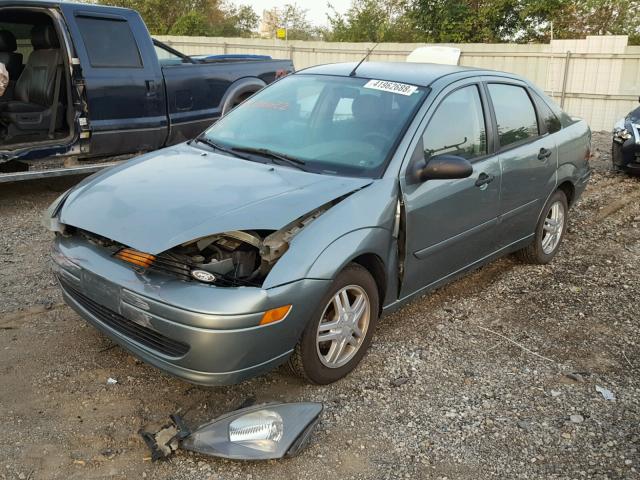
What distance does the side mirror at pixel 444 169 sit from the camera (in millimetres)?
3525

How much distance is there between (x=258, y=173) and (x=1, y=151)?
3.91m

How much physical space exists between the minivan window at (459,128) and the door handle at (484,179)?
0.46 feet

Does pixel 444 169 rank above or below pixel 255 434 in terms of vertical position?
above

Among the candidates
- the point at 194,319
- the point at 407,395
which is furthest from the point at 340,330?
the point at 194,319

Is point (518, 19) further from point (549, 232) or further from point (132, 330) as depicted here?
point (132, 330)

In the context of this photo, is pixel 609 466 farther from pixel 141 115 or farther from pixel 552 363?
pixel 141 115

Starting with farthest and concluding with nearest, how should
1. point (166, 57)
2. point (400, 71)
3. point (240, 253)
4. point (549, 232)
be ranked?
point (166, 57) → point (549, 232) → point (400, 71) → point (240, 253)

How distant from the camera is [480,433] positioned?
309 centimetres

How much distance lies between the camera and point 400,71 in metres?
4.25

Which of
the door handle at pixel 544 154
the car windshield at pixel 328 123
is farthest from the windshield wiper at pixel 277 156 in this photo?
the door handle at pixel 544 154

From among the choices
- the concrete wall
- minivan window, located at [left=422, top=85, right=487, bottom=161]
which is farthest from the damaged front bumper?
the concrete wall

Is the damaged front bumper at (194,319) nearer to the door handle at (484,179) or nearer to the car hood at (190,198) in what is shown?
the car hood at (190,198)

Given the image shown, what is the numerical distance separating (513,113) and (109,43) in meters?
4.49

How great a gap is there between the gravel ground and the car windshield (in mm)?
1212
